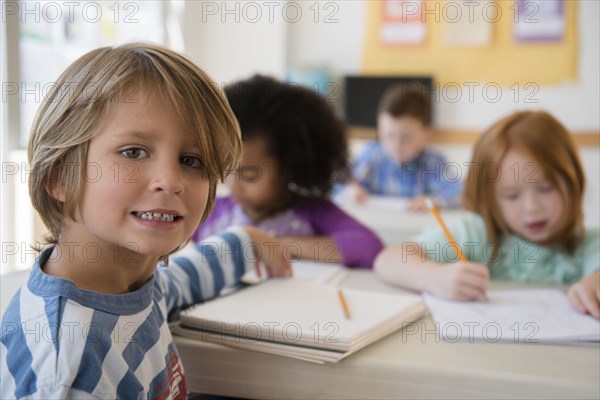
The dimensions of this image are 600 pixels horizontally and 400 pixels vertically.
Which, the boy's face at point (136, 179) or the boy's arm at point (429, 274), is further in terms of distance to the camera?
the boy's arm at point (429, 274)

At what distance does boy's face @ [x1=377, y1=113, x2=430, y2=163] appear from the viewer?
10.7ft

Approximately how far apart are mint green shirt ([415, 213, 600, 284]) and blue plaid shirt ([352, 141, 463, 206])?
73.7 inches

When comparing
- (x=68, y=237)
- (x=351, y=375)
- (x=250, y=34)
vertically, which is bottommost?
(x=351, y=375)

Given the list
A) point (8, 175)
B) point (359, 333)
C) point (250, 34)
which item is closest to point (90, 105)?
point (359, 333)

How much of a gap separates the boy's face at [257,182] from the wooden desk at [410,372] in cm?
62

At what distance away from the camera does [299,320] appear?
77cm

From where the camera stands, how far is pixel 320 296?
90 centimetres

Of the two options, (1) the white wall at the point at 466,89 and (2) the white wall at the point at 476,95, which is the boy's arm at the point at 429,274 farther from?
(1) the white wall at the point at 466,89

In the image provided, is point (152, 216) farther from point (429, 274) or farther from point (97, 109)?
point (429, 274)

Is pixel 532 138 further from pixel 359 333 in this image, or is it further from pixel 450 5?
pixel 450 5

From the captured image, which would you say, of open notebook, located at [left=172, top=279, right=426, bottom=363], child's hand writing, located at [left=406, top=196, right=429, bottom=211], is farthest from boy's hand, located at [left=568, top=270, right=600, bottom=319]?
child's hand writing, located at [left=406, top=196, right=429, bottom=211]

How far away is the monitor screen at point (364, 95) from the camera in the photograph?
412 cm

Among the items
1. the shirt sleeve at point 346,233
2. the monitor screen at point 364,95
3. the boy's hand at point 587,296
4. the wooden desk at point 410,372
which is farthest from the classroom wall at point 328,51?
the wooden desk at point 410,372

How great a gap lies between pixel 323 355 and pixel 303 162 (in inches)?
30.2
